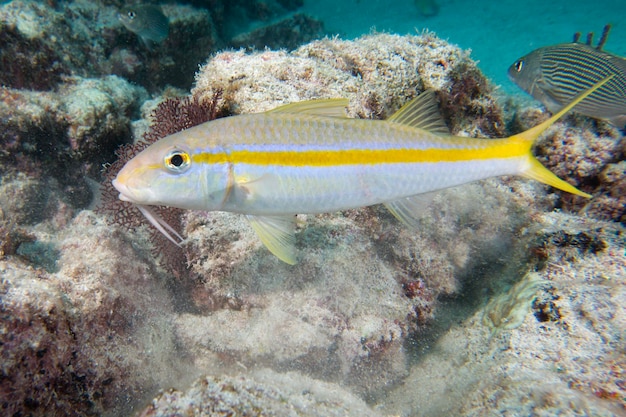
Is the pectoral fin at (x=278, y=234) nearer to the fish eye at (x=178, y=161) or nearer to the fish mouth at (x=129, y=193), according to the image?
the fish eye at (x=178, y=161)

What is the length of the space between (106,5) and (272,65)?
29.6 ft

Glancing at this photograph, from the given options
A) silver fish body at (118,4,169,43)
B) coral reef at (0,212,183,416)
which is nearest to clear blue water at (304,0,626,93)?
silver fish body at (118,4,169,43)

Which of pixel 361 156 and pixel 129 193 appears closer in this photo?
pixel 129 193

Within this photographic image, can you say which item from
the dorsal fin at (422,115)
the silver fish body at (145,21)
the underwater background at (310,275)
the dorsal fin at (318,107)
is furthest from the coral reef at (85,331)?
the silver fish body at (145,21)

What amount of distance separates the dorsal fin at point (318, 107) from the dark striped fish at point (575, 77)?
3.36 m

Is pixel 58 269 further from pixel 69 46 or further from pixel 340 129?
pixel 69 46

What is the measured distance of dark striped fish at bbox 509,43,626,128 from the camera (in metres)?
3.87

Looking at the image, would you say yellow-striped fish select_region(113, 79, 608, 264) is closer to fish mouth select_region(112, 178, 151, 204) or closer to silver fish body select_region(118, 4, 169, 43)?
fish mouth select_region(112, 178, 151, 204)

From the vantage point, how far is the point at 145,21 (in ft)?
26.2

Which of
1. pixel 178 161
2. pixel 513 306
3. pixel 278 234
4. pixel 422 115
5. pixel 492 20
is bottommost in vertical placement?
pixel 513 306

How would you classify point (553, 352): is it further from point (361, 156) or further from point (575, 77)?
point (575, 77)

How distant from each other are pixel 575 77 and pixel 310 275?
4.18 meters

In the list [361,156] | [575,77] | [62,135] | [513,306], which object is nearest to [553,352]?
[513,306]

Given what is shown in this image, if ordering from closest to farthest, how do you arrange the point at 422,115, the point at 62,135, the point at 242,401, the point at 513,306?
the point at 242,401 → the point at 422,115 → the point at 513,306 → the point at 62,135
